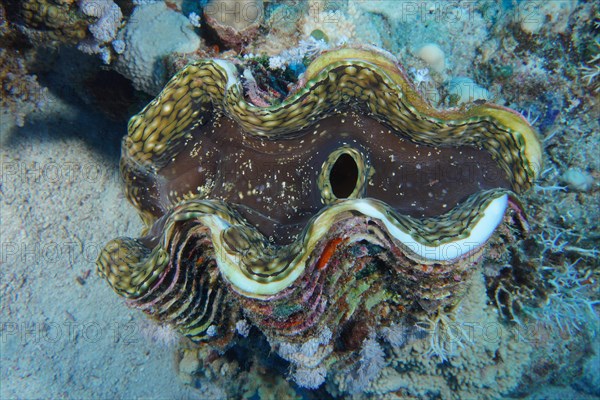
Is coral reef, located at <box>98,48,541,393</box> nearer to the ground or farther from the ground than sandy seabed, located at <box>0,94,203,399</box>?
farther from the ground

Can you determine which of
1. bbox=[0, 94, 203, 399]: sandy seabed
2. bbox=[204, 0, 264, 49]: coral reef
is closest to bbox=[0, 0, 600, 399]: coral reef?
bbox=[204, 0, 264, 49]: coral reef

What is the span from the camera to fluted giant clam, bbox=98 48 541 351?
203 cm

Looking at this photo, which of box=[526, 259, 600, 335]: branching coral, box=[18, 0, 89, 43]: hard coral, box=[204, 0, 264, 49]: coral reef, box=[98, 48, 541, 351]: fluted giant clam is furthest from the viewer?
box=[526, 259, 600, 335]: branching coral

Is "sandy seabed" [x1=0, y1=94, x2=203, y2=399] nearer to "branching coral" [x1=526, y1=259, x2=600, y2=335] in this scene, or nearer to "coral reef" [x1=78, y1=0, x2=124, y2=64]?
"coral reef" [x1=78, y1=0, x2=124, y2=64]

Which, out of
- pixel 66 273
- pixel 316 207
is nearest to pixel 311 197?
pixel 316 207

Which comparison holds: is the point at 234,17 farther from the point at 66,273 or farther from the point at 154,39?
the point at 66,273

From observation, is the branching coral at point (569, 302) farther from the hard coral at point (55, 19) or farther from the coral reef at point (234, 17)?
the hard coral at point (55, 19)

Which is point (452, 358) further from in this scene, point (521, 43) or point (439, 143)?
point (521, 43)

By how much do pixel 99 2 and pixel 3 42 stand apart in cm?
84

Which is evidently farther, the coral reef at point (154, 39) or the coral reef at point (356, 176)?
the coral reef at point (154, 39)

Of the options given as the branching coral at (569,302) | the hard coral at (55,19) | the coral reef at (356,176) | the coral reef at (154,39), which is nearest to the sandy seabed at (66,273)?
the coral reef at (356,176)

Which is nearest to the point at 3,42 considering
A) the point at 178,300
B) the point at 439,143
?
the point at 178,300

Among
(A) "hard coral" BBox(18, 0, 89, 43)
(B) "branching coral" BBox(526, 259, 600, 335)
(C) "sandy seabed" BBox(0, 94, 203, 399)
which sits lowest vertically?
(C) "sandy seabed" BBox(0, 94, 203, 399)

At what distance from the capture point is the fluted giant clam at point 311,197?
2.03 metres
